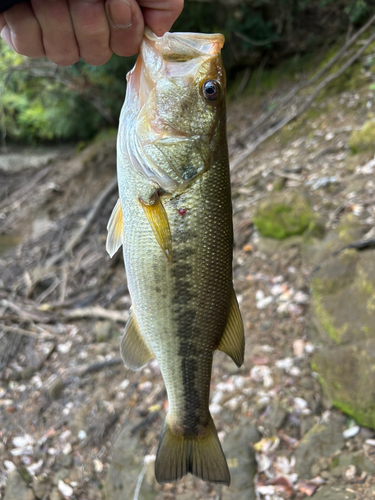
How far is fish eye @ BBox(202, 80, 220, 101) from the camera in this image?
1.53 metres

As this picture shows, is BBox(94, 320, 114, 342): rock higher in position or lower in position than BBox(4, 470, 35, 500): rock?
lower

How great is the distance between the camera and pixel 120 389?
395 cm

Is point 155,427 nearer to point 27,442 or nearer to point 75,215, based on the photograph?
point 27,442

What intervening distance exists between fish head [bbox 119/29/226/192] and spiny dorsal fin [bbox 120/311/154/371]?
722mm

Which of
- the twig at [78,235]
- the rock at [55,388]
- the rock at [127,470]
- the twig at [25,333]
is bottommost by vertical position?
the twig at [78,235]

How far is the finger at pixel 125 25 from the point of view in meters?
1.61

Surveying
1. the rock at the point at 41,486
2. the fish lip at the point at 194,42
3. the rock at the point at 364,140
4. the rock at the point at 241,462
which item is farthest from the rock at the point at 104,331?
the rock at the point at 364,140

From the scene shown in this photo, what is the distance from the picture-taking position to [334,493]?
97.5 inches

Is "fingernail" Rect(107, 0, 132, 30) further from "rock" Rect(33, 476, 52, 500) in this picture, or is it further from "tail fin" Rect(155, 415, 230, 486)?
"rock" Rect(33, 476, 52, 500)

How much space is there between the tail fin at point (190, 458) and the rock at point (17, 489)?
7.00ft

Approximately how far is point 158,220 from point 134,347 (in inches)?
27.2

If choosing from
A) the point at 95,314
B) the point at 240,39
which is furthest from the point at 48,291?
the point at 240,39

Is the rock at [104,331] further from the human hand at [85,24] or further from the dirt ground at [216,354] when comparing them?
the human hand at [85,24]

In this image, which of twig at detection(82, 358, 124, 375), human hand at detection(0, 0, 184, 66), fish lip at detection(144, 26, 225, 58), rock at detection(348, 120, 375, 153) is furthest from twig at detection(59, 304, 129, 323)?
rock at detection(348, 120, 375, 153)
